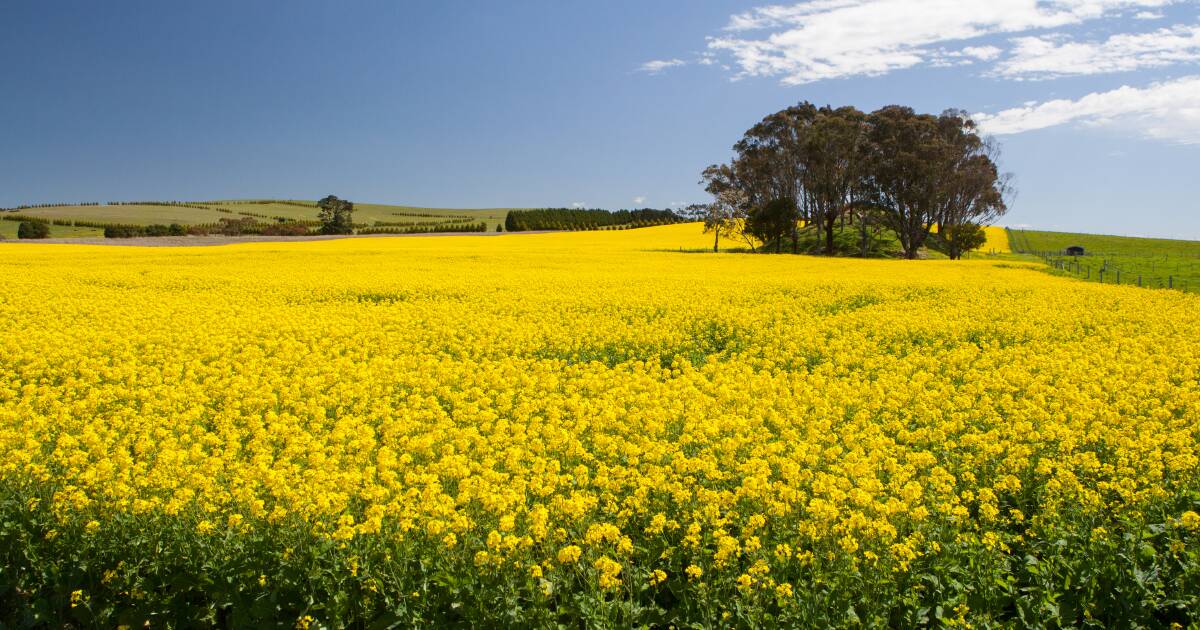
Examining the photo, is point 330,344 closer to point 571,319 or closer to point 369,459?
point 571,319

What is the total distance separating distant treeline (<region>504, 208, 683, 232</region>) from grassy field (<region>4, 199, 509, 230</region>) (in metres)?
8.00

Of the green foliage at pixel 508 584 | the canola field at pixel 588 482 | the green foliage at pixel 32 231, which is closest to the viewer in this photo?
the green foliage at pixel 508 584

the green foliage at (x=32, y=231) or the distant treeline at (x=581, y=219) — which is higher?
the distant treeline at (x=581, y=219)

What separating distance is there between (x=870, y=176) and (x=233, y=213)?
112 metres

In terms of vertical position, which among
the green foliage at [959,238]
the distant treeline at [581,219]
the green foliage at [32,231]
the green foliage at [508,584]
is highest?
the distant treeline at [581,219]

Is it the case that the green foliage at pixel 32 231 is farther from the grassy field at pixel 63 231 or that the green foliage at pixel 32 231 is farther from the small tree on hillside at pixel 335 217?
the small tree on hillside at pixel 335 217

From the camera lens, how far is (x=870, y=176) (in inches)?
2247

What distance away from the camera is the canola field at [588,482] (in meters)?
4.52

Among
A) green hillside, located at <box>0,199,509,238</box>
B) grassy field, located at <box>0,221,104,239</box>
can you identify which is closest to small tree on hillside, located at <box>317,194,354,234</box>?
green hillside, located at <box>0,199,509,238</box>

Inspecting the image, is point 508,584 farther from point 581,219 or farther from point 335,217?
point 581,219

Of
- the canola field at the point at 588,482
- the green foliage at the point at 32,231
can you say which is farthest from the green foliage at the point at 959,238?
the green foliage at the point at 32,231

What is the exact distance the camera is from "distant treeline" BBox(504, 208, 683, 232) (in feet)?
306

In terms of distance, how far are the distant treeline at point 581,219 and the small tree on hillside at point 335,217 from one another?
22.0 metres

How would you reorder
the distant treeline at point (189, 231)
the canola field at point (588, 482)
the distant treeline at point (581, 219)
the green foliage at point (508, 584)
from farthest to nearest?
the distant treeline at point (581, 219) → the distant treeline at point (189, 231) → the canola field at point (588, 482) → the green foliage at point (508, 584)
